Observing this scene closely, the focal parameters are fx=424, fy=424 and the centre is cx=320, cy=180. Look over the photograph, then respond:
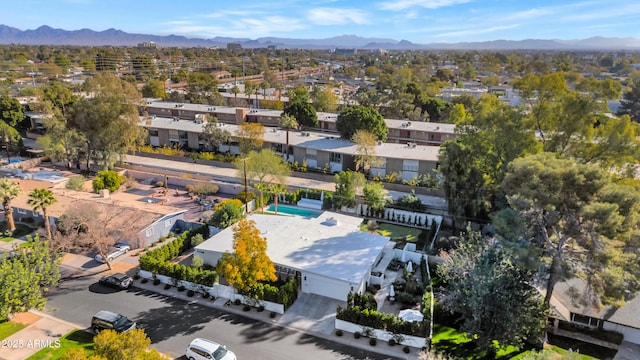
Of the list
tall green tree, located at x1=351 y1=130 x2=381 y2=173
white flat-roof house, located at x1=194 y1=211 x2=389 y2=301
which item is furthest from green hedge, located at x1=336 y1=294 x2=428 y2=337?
tall green tree, located at x1=351 y1=130 x2=381 y2=173

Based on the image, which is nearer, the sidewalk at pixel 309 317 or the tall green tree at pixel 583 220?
the tall green tree at pixel 583 220

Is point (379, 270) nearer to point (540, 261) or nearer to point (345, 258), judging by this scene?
point (345, 258)

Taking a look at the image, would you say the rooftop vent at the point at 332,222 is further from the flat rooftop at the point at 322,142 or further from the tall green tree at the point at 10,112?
the tall green tree at the point at 10,112

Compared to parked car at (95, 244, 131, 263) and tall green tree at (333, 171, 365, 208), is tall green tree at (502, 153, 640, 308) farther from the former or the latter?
parked car at (95, 244, 131, 263)

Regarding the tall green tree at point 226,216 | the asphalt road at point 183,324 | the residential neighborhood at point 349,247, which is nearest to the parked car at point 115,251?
the residential neighborhood at point 349,247

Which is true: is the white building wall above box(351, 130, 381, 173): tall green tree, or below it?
below
